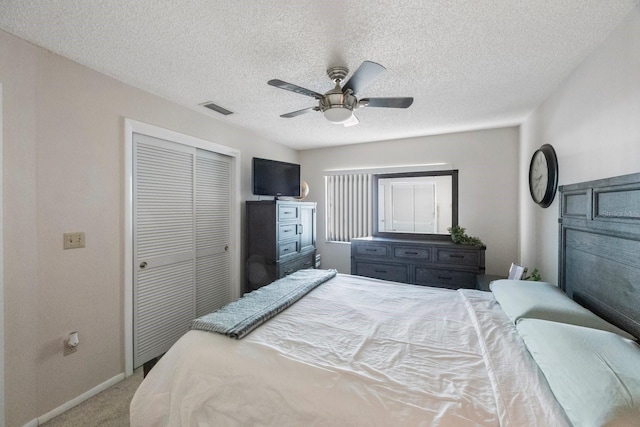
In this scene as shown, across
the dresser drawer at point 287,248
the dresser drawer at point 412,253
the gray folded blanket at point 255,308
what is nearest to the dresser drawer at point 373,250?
the dresser drawer at point 412,253

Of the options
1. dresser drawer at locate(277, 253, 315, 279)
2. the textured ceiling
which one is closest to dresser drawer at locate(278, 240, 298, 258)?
dresser drawer at locate(277, 253, 315, 279)

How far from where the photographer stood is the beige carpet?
1713 mm

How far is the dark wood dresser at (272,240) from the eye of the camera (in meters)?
3.19

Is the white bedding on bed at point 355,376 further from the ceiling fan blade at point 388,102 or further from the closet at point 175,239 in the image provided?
the ceiling fan blade at point 388,102

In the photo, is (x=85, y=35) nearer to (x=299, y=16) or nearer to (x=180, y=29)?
(x=180, y=29)

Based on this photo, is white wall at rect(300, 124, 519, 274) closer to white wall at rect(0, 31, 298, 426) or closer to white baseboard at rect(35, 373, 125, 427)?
white wall at rect(0, 31, 298, 426)

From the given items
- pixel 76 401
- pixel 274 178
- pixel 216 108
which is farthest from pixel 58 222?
pixel 274 178

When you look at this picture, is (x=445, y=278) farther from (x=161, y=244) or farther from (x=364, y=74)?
(x=161, y=244)

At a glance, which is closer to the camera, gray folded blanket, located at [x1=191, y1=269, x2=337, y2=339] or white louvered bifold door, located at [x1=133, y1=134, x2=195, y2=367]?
gray folded blanket, located at [x1=191, y1=269, x2=337, y2=339]

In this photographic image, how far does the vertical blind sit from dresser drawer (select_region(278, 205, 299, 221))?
3.35ft

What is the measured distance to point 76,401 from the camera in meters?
1.86

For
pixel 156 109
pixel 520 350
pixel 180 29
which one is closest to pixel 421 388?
pixel 520 350

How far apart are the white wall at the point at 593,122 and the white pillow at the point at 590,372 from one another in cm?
89

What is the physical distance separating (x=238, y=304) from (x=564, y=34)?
262cm
